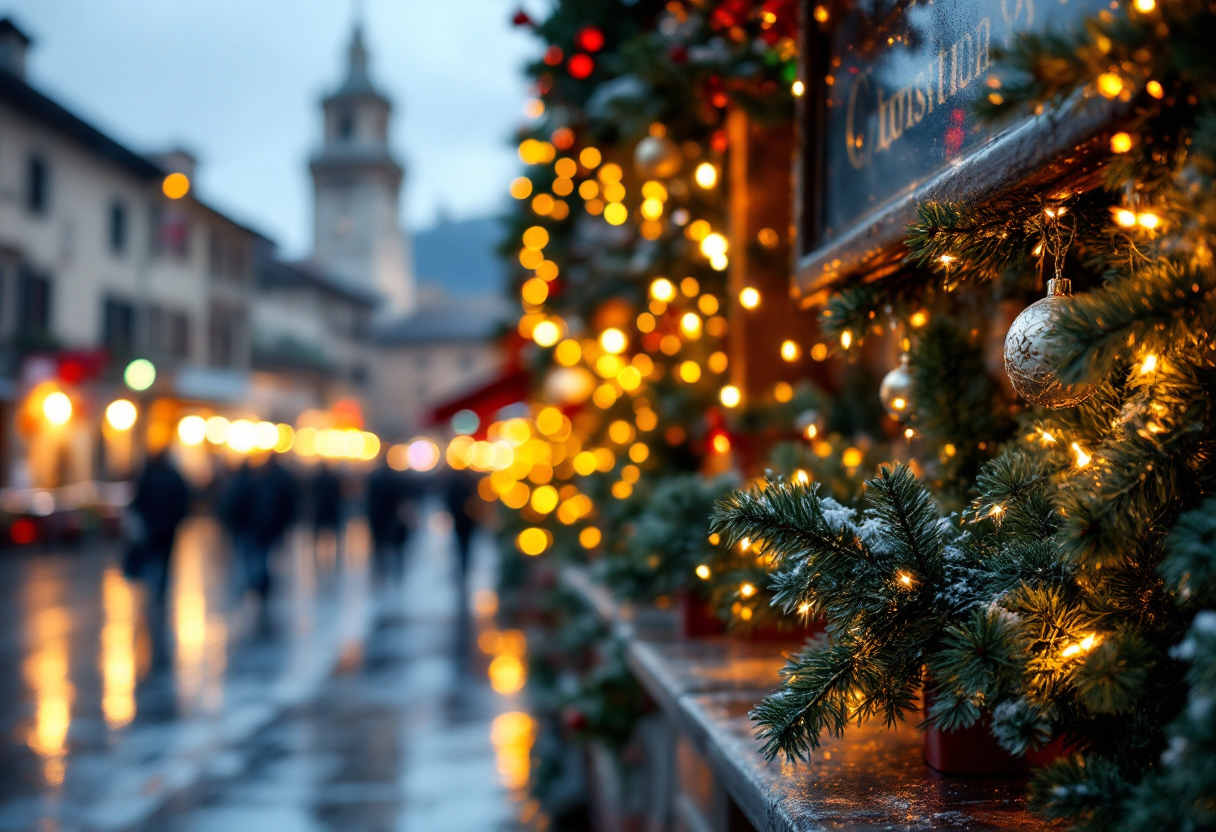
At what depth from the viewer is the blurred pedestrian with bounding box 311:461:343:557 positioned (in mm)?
18312

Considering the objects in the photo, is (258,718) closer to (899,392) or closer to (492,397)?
(492,397)

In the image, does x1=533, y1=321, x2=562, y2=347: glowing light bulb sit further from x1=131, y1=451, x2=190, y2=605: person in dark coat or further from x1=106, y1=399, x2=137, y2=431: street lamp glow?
x1=106, y1=399, x2=137, y2=431: street lamp glow

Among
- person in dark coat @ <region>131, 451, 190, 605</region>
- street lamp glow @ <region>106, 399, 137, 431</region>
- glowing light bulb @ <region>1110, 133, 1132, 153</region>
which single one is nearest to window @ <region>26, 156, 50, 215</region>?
street lamp glow @ <region>106, 399, 137, 431</region>

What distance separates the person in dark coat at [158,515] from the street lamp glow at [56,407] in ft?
50.0

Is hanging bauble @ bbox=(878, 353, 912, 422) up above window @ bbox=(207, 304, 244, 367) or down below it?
below

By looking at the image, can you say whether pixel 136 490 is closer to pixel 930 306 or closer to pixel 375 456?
pixel 930 306

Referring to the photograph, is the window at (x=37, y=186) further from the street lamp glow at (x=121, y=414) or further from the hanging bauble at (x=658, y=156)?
the hanging bauble at (x=658, y=156)

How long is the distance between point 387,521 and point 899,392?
46.7 feet

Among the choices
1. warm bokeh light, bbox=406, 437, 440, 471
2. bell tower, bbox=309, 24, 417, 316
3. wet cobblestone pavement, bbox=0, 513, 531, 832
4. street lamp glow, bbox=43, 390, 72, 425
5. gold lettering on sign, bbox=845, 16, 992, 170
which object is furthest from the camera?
bell tower, bbox=309, 24, 417, 316

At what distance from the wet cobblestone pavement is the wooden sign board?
3.64m

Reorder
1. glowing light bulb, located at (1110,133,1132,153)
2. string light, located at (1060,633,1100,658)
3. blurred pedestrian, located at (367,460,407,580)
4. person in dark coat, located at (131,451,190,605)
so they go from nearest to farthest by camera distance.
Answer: glowing light bulb, located at (1110,133,1132,153)
string light, located at (1060,633,1100,658)
person in dark coat, located at (131,451,190,605)
blurred pedestrian, located at (367,460,407,580)

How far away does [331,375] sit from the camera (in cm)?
5244

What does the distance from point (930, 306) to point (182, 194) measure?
35440 mm

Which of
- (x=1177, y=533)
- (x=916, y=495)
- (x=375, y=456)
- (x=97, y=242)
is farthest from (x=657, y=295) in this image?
(x=375, y=456)
